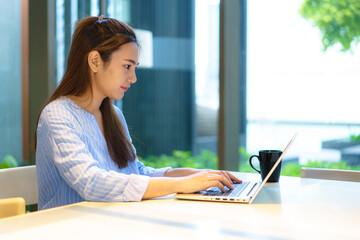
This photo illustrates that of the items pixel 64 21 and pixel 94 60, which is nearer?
pixel 94 60


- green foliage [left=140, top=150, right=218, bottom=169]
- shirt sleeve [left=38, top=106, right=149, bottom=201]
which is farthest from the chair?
green foliage [left=140, top=150, right=218, bottom=169]

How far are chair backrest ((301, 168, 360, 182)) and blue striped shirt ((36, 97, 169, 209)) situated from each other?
0.64 m

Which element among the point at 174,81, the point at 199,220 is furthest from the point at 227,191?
the point at 174,81

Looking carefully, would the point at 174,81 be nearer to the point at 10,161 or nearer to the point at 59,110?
the point at 10,161

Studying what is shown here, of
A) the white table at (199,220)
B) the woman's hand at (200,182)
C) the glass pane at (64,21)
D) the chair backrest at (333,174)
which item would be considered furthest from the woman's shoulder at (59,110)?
the glass pane at (64,21)

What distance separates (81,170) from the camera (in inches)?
53.4

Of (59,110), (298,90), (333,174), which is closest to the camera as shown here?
(59,110)

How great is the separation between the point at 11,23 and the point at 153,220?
3.63 metres

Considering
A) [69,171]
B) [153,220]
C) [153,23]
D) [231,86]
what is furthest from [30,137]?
[153,220]

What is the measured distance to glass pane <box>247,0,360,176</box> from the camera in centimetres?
279

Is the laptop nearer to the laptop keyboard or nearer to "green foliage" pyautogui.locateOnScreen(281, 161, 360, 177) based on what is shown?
the laptop keyboard

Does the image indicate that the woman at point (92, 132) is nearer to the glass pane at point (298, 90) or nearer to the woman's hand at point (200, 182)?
the woman's hand at point (200, 182)

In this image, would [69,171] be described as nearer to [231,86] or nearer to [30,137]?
[231,86]

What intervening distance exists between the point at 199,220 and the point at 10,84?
354 centimetres
